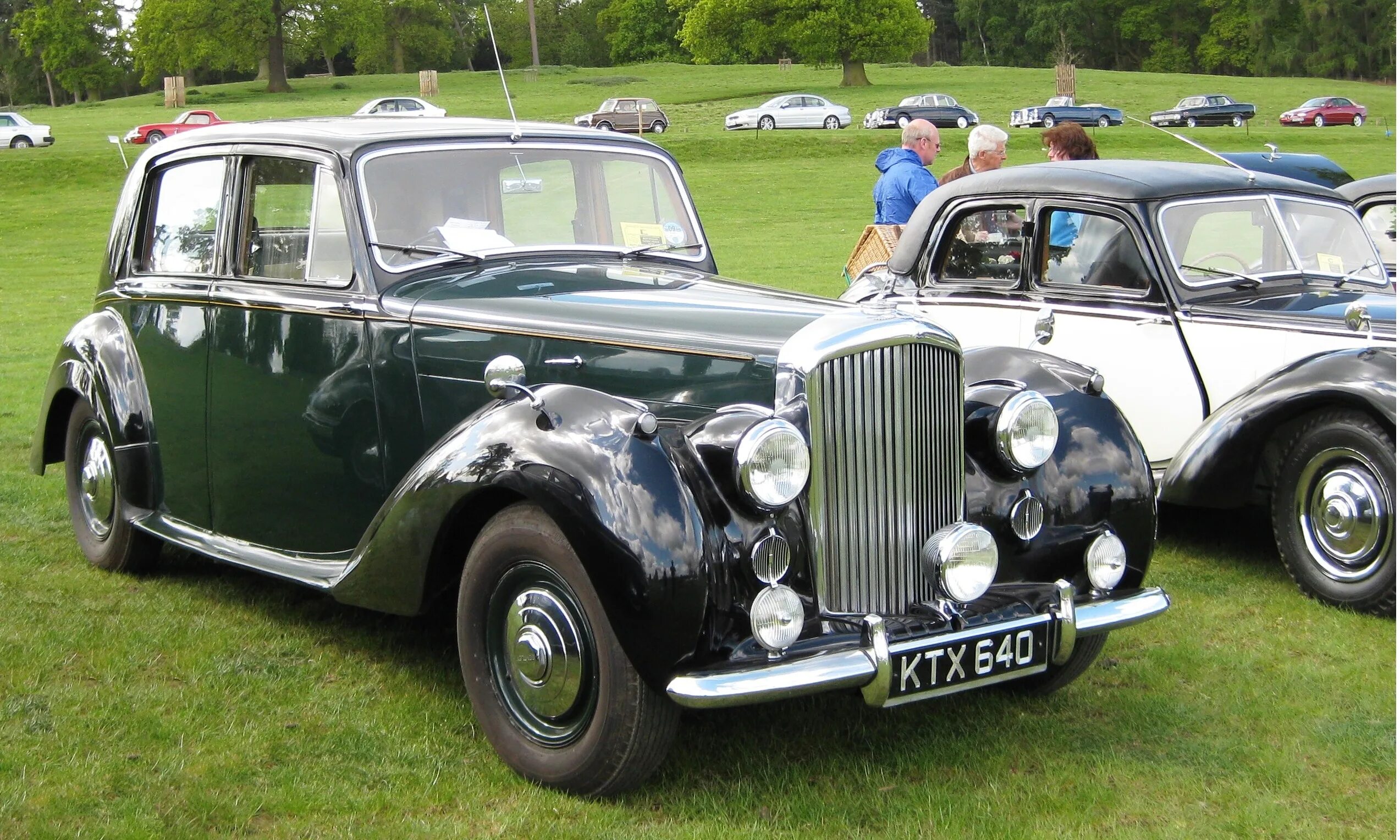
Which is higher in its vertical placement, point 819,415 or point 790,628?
point 819,415

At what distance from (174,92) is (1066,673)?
5631cm

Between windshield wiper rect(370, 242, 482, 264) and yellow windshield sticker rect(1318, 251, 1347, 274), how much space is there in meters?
4.22

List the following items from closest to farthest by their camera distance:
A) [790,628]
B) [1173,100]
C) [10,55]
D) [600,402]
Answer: [790,628], [600,402], [1173,100], [10,55]

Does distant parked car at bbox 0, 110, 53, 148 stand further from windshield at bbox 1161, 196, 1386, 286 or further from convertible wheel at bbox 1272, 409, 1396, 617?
convertible wheel at bbox 1272, 409, 1396, 617

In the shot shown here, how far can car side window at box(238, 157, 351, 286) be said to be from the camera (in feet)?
15.6

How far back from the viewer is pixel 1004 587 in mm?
3914

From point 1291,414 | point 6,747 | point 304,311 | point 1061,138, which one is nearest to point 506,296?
point 304,311

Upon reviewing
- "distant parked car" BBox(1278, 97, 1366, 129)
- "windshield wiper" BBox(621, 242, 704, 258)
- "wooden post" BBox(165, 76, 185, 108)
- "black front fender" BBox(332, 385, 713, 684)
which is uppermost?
"wooden post" BBox(165, 76, 185, 108)

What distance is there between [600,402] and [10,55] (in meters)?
88.7

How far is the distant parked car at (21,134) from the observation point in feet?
131

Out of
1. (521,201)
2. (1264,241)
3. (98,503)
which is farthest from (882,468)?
(98,503)

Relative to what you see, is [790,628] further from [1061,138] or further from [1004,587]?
[1061,138]

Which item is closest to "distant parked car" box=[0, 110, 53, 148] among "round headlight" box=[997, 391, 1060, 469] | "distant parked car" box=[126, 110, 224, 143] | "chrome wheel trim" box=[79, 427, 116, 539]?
"distant parked car" box=[126, 110, 224, 143]

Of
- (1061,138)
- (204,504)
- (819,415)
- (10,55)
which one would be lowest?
(204,504)
